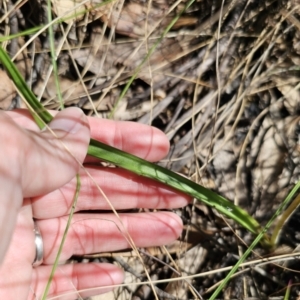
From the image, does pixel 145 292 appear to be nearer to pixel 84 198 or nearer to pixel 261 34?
pixel 84 198

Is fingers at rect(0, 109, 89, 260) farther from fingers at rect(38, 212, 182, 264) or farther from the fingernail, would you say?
fingers at rect(38, 212, 182, 264)

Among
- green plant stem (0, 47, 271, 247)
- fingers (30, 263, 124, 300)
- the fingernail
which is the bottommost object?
fingers (30, 263, 124, 300)

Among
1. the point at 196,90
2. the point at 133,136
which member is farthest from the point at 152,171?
the point at 196,90

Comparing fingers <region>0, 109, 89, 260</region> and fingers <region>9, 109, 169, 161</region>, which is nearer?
fingers <region>0, 109, 89, 260</region>

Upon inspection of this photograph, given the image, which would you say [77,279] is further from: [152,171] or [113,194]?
[152,171]

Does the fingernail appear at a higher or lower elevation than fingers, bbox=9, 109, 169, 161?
higher

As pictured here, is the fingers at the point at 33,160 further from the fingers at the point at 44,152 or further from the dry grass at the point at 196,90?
the dry grass at the point at 196,90

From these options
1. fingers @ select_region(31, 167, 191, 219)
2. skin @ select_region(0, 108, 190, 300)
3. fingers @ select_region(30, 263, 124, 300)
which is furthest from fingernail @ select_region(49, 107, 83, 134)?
fingers @ select_region(30, 263, 124, 300)

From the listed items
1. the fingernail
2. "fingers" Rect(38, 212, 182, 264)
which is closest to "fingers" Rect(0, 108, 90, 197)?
the fingernail
